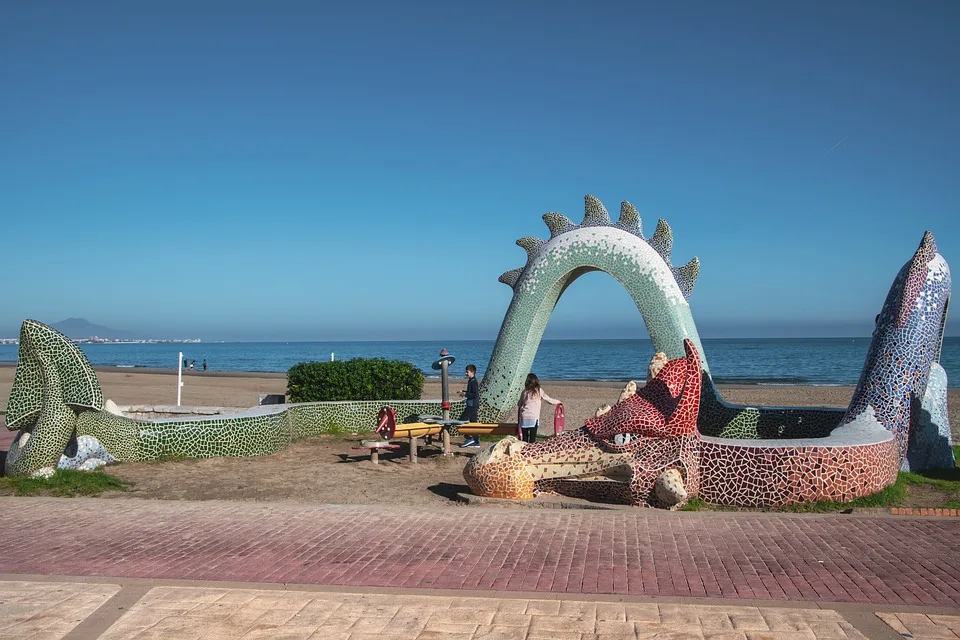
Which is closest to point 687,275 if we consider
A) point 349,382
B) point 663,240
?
point 663,240

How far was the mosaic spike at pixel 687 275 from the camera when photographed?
13.0m

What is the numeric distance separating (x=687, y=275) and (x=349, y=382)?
6.89 m

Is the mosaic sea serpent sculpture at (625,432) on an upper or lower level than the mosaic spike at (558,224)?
lower

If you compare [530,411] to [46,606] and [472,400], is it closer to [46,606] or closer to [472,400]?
[472,400]

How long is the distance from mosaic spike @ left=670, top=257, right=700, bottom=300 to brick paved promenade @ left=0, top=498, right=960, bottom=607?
5500 mm

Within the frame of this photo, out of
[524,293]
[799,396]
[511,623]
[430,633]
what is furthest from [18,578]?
[799,396]

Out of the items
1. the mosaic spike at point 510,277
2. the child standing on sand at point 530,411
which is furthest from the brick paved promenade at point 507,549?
the mosaic spike at point 510,277

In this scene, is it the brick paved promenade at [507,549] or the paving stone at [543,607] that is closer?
the paving stone at [543,607]

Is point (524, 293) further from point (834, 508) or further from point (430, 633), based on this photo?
point (430, 633)

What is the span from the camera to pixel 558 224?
14258 mm

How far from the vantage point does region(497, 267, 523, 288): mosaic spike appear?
14.6 meters

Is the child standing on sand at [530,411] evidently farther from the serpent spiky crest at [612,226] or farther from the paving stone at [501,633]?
the paving stone at [501,633]

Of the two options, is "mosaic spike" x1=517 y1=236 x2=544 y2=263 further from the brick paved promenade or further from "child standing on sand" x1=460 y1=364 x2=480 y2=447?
the brick paved promenade

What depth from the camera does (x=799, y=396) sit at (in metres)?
29.8
